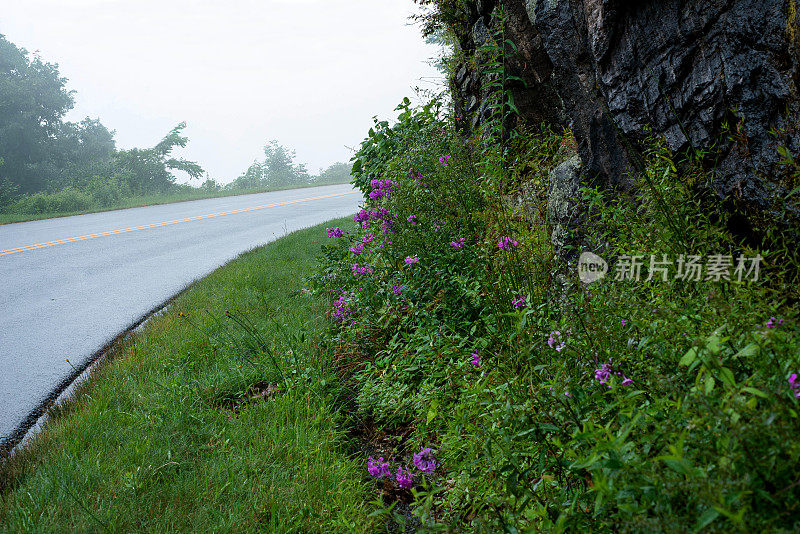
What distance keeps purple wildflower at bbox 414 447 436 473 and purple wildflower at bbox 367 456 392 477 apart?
0.19 meters

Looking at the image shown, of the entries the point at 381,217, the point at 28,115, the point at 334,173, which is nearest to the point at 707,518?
the point at 381,217

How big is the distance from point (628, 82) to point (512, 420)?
7.80 feet

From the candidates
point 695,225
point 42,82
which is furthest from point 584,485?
point 42,82

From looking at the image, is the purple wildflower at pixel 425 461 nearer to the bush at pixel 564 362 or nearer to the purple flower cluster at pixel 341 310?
the bush at pixel 564 362

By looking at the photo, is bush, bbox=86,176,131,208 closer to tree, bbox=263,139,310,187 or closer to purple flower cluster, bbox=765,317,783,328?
tree, bbox=263,139,310,187

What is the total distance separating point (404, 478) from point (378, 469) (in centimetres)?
19

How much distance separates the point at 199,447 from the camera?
2.84 meters

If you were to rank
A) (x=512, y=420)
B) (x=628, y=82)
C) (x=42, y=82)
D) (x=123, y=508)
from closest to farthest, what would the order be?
(x=512, y=420)
(x=123, y=508)
(x=628, y=82)
(x=42, y=82)

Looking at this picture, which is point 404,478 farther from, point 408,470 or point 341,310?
point 341,310

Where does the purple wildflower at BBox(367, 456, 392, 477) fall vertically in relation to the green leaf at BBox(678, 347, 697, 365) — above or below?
below

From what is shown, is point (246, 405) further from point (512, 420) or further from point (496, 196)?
point (496, 196)

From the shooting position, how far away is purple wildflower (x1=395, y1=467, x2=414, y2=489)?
2.44m

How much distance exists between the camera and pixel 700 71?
2727 mm

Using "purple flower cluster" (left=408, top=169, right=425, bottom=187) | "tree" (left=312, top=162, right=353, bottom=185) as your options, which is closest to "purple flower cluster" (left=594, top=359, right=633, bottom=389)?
"purple flower cluster" (left=408, top=169, right=425, bottom=187)
